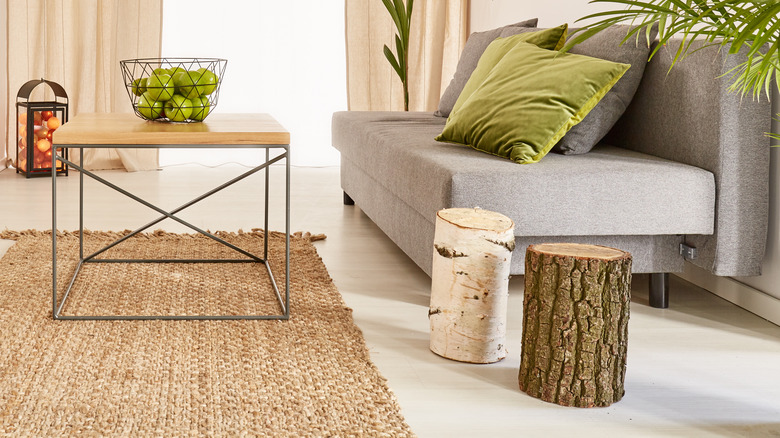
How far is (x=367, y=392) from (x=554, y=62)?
4.59 feet

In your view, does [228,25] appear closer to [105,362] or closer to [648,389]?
[105,362]

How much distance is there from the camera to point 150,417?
5.53 ft

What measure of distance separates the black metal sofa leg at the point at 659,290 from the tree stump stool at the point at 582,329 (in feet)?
2.56

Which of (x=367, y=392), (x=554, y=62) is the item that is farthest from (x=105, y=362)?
(x=554, y=62)

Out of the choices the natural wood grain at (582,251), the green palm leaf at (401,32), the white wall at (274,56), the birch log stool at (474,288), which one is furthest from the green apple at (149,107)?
the white wall at (274,56)

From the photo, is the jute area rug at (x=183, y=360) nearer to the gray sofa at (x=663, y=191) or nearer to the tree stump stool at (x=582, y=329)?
the tree stump stool at (x=582, y=329)

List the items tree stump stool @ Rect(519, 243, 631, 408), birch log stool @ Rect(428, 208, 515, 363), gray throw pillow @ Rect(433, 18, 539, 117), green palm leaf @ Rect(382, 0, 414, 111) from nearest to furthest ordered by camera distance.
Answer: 1. tree stump stool @ Rect(519, 243, 631, 408)
2. birch log stool @ Rect(428, 208, 515, 363)
3. gray throw pillow @ Rect(433, 18, 539, 117)
4. green palm leaf @ Rect(382, 0, 414, 111)

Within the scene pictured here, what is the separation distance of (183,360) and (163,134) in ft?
1.88

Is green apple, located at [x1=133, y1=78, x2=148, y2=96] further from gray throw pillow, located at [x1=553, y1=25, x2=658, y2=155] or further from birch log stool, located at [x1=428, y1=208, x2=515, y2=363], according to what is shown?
gray throw pillow, located at [x1=553, y1=25, x2=658, y2=155]

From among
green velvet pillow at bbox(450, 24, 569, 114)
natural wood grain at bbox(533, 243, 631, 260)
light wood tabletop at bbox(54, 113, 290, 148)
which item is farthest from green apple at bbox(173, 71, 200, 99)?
natural wood grain at bbox(533, 243, 631, 260)

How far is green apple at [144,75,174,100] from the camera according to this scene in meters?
2.44

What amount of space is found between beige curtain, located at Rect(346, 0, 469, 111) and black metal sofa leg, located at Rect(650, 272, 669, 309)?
10.2ft

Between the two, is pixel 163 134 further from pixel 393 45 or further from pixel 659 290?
pixel 393 45

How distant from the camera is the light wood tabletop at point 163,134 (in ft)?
7.20
